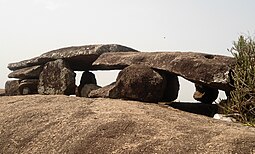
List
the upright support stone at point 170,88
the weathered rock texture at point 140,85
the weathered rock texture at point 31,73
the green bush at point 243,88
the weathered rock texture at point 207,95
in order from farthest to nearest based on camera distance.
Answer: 1. the weathered rock texture at point 31,73
2. the weathered rock texture at point 207,95
3. the upright support stone at point 170,88
4. the weathered rock texture at point 140,85
5. the green bush at point 243,88

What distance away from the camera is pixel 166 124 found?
26.5 feet

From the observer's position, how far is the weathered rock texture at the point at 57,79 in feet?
57.0

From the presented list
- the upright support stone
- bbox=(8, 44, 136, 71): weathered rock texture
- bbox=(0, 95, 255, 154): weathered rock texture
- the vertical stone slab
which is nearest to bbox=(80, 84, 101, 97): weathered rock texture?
bbox=(8, 44, 136, 71): weathered rock texture

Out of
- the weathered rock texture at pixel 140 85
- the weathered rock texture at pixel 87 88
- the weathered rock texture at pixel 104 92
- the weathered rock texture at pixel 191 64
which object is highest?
the weathered rock texture at pixel 191 64

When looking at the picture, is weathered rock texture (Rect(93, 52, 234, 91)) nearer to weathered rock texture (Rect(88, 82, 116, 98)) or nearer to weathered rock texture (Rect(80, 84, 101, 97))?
weathered rock texture (Rect(88, 82, 116, 98))

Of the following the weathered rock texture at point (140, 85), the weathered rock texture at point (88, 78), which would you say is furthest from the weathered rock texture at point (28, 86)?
the weathered rock texture at point (140, 85)

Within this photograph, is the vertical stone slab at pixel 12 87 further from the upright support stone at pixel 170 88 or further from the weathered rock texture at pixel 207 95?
the weathered rock texture at pixel 207 95

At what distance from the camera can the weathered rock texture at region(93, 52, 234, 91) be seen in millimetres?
11914

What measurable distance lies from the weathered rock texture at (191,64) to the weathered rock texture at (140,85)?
63 cm

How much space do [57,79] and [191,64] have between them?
755cm

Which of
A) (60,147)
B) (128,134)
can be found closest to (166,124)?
(128,134)

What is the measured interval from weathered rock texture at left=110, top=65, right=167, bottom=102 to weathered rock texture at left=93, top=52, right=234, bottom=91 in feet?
2.07

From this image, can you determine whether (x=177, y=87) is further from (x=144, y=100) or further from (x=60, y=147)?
(x=60, y=147)

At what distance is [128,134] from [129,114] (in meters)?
1.29
